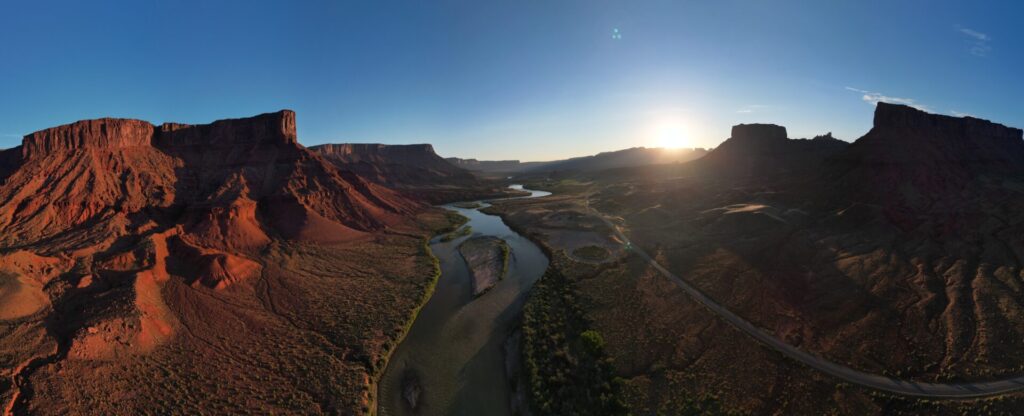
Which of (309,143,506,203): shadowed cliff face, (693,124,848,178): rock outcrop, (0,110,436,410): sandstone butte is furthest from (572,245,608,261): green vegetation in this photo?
(693,124,848,178): rock outcrop

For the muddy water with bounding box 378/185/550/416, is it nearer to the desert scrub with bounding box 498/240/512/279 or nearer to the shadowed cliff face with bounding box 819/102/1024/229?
the desert scrub with bounding box 498/240/512/279

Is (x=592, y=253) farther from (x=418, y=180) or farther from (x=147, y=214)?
(x=418, y=180)

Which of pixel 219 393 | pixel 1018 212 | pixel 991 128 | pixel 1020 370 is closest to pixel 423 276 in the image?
pixel 219 393

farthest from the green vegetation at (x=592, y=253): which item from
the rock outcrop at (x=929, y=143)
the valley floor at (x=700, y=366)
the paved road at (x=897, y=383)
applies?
the rock outcrop at (x=929, y=143)

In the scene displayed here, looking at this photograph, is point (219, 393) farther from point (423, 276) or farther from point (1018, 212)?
point (1018, 212)

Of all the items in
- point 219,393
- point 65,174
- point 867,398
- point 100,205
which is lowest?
point 867,398
